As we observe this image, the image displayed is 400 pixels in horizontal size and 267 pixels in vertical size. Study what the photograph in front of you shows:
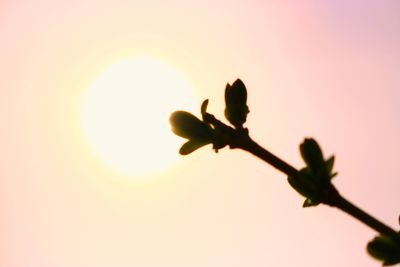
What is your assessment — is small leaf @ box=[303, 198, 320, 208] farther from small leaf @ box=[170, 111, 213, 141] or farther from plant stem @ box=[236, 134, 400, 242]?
small leaf @ box=[170, 111, 213, 141]

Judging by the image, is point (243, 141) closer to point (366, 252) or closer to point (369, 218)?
point (369, 218)

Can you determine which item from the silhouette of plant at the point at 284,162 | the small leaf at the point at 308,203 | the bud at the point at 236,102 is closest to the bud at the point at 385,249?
the silhouette of plant at the point at 284,162

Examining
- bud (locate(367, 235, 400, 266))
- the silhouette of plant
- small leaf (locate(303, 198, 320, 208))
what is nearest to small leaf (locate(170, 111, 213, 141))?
the silhouette of plant

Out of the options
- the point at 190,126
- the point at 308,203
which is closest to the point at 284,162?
the point at 308,203

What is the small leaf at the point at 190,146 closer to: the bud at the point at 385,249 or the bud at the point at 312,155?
the bud at the point at 312,155

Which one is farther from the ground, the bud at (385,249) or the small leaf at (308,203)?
the small leaf at (308,203)

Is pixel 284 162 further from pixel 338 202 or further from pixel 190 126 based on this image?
pixel 190 126

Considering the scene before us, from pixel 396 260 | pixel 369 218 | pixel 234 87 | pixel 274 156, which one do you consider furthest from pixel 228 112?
pixel 396 260
